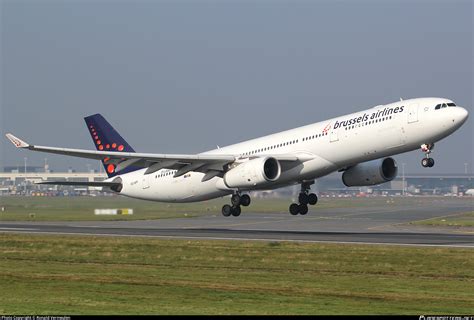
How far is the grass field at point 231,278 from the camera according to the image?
70.2 ft

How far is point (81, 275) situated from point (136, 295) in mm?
5625

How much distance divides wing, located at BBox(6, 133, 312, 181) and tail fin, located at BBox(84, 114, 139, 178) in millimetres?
6163

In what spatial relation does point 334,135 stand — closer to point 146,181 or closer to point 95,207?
point 146,181

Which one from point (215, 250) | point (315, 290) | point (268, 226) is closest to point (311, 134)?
point (215, 250)

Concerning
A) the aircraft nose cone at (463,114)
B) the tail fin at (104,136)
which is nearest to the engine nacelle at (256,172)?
the aircraft nose cone at (463,114)

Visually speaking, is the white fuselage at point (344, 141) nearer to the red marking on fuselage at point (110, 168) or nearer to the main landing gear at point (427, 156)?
the main landing gear at point (427, 156)

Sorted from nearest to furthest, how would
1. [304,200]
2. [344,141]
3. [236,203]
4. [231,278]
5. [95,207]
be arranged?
[231,278] → [344,141] → [236,203] → [304,200] → [95,207]

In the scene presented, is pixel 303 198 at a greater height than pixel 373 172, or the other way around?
pixel 373 172

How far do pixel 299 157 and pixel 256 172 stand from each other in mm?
2614

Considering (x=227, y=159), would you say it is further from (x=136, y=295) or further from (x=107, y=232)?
(x=136, y=295)

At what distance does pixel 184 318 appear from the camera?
18.7m

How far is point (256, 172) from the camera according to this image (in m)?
45.3

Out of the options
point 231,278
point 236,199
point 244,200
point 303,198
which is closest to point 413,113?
point 303,198

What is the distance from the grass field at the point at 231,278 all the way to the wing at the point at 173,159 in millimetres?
7370
